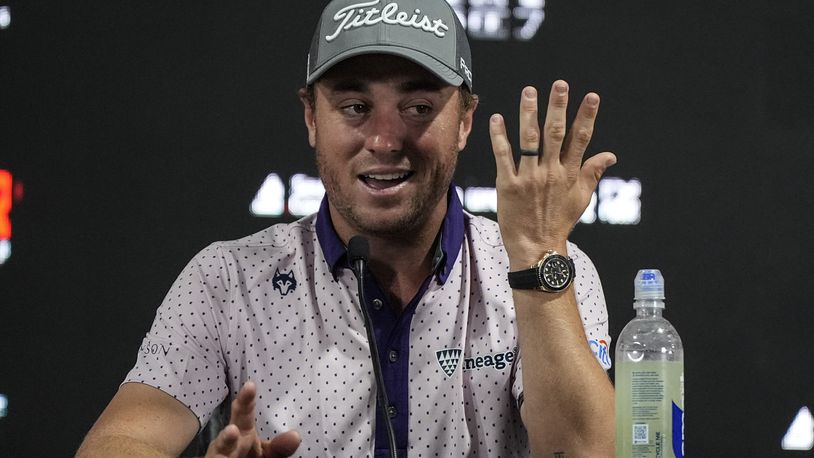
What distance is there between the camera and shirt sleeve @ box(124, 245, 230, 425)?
1749 mm

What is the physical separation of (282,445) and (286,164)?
1454mm

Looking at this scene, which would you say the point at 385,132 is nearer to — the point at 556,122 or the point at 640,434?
the point at 556,122

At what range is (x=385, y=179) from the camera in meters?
1.79

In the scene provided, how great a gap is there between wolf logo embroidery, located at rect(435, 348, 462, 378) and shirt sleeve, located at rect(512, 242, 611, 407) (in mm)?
105

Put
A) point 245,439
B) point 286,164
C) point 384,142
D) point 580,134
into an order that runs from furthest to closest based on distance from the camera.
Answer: point 286,164
point 384,142
point 580,134
point 245,439

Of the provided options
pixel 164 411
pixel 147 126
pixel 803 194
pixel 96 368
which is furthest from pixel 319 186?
pixel 803 194

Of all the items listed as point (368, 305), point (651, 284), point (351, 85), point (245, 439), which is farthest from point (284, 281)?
point (651, 284)

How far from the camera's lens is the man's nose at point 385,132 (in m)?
1.76

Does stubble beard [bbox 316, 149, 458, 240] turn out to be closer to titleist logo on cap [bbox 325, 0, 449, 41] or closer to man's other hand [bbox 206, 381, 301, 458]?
titleist logo on cap [bbox 325, 0, 449, 41]

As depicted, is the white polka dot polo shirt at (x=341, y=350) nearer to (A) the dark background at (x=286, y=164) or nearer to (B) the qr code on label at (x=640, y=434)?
(B) the qr code on label at (x=640, y=434)

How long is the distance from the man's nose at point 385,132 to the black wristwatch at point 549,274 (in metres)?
0.41

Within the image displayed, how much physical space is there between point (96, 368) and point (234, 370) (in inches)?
38.3

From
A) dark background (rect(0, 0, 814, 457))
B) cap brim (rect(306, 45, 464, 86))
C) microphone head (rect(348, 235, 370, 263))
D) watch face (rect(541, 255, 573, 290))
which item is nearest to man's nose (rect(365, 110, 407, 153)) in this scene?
cap brim (rect(306, 45, 464, 86))

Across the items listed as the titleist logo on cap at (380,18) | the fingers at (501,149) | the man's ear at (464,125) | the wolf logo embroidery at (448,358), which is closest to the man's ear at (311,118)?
the titleist logo on cap at (380,18)
